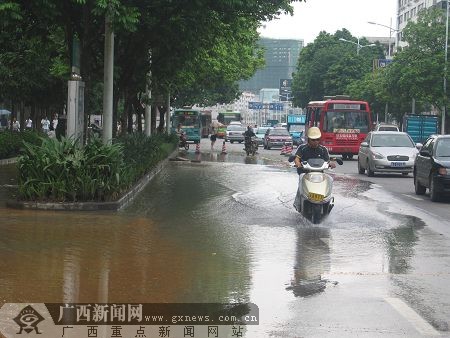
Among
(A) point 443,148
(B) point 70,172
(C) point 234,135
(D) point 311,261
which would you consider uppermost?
(A) point 443,148

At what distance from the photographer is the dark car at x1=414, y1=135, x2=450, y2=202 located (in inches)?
711

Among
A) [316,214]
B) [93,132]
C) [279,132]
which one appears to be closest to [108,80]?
[93,132]

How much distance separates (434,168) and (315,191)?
6.21m

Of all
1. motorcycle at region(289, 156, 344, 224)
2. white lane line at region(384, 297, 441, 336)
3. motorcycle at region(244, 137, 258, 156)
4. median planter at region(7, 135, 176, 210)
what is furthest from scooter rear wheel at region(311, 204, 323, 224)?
motorcycle at region(244, 137, 258, 156)

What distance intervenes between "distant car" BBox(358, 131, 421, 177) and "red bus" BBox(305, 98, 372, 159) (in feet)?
34.7

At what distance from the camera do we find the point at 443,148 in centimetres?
1917

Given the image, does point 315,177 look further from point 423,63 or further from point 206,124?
point 206,124

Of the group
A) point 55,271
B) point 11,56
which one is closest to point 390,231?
point 55,271

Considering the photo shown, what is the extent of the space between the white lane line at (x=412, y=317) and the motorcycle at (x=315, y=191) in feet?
18.0

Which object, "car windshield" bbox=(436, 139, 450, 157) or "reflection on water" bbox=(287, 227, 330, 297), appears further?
"car windshield" bbox=(436, 139, 450, 157)

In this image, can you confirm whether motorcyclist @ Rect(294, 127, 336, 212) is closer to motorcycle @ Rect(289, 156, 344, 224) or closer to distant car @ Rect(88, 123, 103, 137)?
motorcycle @ Rect(289, 156, 344, 224)

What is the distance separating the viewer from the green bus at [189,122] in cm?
6371

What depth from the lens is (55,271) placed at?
8.80 m

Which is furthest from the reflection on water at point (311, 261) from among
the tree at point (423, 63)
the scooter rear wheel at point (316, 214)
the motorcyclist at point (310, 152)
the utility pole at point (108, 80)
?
the tree at point (423, 63)
